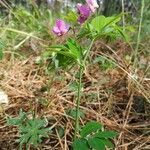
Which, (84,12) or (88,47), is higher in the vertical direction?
(84,12)

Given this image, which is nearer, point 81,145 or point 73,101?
point 81,145

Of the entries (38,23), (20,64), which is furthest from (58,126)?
(38,23)

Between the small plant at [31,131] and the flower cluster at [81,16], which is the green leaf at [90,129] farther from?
the flower cluster at [81,16]

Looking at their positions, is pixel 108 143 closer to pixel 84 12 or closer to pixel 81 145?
pixel 81 145

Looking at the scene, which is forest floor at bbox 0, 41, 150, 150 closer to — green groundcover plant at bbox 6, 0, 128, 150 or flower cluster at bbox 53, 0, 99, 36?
green groundcover plant at bbox 6, 0, 128, 150

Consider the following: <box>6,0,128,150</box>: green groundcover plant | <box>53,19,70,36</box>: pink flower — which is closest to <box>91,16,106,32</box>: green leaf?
<box>6,0,128,150</box>: green groundcover plant

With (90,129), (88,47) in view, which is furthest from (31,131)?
(88,47)

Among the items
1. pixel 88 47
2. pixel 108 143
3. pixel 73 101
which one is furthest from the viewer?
pixel 73 101
